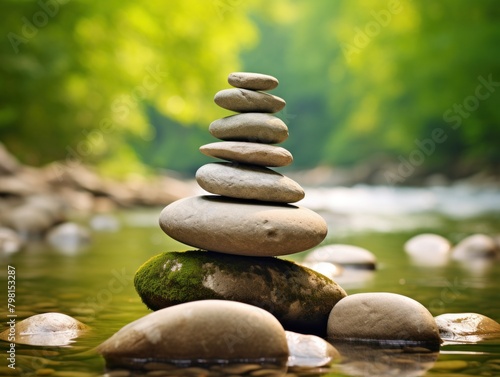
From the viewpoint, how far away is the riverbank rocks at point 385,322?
587cm

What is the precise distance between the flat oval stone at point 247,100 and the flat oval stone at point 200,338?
89.0 inches

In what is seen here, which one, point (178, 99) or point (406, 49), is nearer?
point (178, 99)

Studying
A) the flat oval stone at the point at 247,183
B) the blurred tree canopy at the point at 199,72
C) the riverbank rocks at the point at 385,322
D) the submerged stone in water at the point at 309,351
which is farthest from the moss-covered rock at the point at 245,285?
the blurred tree canopy at the point at 199,72

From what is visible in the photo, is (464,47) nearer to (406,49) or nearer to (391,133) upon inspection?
(406,49)

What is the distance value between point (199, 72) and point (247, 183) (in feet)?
81.2

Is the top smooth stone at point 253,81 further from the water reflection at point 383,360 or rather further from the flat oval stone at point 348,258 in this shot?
the flat oval stone at point 348,258

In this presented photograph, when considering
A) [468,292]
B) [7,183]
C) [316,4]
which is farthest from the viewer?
[316,4]

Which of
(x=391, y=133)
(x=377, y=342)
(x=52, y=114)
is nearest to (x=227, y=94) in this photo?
(x=377, y=342)

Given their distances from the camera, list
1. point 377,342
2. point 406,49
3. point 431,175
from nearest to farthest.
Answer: point 377,342
point 406,49
point 431,175

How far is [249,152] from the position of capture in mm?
6660

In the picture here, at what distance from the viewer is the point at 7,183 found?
64.0 feet

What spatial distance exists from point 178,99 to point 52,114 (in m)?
6.25

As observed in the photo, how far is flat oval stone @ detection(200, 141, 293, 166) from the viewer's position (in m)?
6.68

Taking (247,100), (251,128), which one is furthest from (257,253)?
(247,100)
